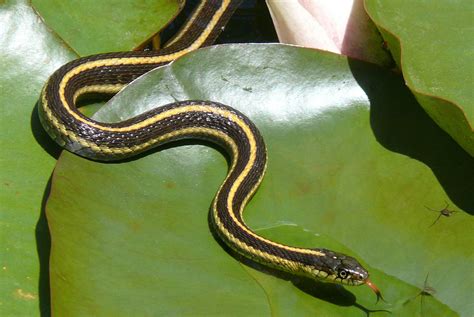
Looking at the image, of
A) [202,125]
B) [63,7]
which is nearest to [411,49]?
[202,125]

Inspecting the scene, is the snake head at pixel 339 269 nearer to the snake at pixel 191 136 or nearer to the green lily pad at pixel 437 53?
the snake at pixel 191 136

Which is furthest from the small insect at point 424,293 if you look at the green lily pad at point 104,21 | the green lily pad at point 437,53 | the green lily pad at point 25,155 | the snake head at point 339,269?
the green lily pad at point 104,21

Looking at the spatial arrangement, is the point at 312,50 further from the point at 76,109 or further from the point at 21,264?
the point at 21,264

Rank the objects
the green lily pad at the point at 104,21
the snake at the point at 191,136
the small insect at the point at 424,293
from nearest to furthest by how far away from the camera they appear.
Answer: the small insect at the point at 424,293 < the snake at the point at 191,136 < the green lily pad at the point at 104,21

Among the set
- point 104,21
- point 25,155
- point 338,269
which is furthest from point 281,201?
point 104,21

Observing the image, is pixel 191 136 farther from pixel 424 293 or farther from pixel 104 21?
pixel 424 293

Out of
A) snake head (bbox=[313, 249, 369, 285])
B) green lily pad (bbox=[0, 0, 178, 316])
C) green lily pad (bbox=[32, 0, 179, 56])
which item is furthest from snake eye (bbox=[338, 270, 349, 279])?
green lily pad (bbox=[32, 0, 179, 56])
